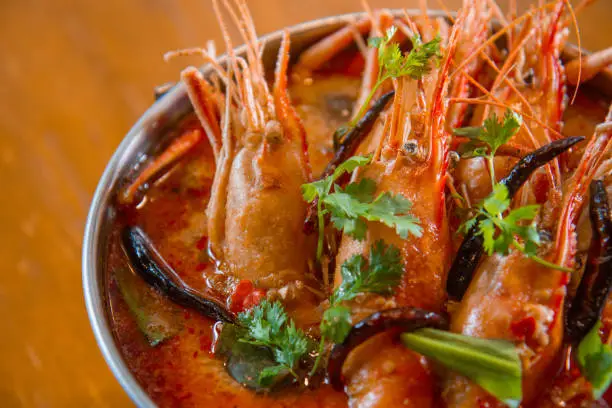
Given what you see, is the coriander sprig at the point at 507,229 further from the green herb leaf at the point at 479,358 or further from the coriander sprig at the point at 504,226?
the green herb leaf at the point at 479,358

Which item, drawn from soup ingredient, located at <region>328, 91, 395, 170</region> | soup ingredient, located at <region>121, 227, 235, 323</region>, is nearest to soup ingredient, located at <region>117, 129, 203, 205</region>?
soup ingredient, located at <region>121, 227, 235, 323</region>

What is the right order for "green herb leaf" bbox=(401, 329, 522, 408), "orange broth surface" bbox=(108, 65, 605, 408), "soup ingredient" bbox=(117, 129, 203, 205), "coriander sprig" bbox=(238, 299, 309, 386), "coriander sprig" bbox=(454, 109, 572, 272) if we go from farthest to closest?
"soup ingredient" bbox=(117, 129, 203, 205) → "orange broth surface" bbox=(108, 65, 605, 408) → "coriander sprig" bbox=(238, 299, 309, 386) → "coriander sprig" bbox=(454, 109, 572, 272) → "green herb leaf" bbox=(401, 329, 522, 408)

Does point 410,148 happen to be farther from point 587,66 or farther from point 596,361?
point 587,66

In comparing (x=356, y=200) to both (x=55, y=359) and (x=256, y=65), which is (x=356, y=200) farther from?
(x=55, y=359)

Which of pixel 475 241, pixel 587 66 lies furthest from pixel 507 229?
pixel 587 66

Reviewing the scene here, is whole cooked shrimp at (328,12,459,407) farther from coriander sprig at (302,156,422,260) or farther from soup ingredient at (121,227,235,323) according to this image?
soup ingredient at (121,227,235,323)

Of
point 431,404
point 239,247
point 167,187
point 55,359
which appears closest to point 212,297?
point 239,247
